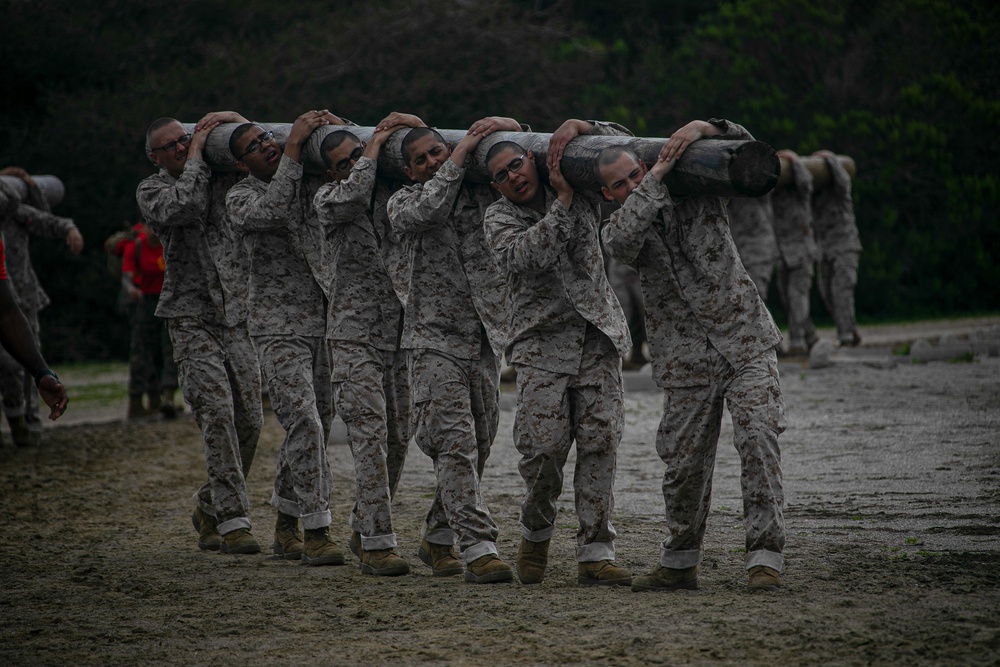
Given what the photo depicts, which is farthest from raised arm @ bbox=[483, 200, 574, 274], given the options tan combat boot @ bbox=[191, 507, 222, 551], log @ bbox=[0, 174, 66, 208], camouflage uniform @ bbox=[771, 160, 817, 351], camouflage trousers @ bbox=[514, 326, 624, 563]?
camouflage uniform @ bbox=[771, 160, 817, 351]

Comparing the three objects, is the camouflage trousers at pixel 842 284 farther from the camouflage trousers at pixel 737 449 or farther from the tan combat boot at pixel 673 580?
the tan combat boot at pixel 673 580

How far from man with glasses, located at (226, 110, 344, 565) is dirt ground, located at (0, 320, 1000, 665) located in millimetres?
352

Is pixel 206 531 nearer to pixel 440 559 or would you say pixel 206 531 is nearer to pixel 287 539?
pixel 287 539

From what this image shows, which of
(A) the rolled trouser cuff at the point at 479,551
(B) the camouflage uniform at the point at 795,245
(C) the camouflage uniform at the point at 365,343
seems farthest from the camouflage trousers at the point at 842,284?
(A) the rolled trouser cuff at the point at 479,551

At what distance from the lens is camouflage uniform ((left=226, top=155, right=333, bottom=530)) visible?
6.86 metres

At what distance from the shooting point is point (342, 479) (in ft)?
31.6

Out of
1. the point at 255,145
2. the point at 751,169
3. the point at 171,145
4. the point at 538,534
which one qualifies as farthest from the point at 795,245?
the point at 751,169

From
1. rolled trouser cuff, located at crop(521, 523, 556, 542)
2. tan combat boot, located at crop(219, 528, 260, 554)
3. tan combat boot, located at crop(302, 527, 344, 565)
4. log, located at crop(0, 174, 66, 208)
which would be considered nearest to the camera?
rolled trouser cuff, located at crop(521, 523, 556, 542)

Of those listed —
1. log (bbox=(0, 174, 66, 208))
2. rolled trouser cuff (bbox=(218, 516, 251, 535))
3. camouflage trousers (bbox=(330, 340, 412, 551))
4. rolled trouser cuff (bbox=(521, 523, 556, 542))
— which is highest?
log (bbox=(0, 174, 66, 208))

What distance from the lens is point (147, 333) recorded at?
43.0 ft

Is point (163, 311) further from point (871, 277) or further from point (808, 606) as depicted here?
point (871, 277)

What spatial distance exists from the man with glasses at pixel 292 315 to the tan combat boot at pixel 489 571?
3.18 feet

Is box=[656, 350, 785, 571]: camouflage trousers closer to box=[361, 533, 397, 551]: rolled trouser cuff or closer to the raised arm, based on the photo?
the raised arm

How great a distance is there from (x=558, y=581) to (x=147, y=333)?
7992 mm
